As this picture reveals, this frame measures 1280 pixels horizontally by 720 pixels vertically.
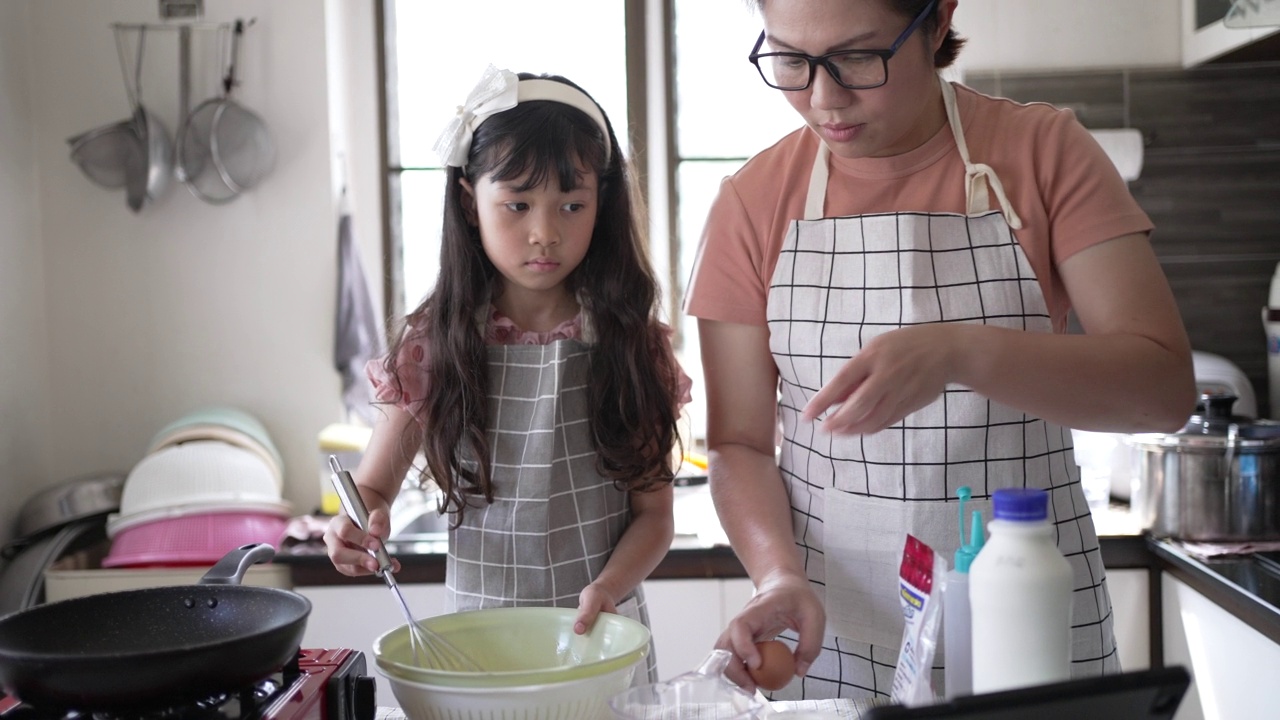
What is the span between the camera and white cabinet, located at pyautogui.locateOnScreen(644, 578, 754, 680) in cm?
207

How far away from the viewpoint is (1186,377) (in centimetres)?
104

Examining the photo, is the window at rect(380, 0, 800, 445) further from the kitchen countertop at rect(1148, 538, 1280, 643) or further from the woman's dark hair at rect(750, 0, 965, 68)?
the woman's dark hair at rect(750, 0, 965, 68)

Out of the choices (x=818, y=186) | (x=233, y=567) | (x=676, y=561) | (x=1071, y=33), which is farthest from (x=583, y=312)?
(x=1071, y=33)

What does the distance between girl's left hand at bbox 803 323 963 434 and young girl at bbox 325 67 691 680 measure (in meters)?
0.51

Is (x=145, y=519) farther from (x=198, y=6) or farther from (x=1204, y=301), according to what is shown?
(x=1204, y=301)

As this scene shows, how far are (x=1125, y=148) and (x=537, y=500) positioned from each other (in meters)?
1.73

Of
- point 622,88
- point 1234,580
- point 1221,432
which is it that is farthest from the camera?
point 622,88

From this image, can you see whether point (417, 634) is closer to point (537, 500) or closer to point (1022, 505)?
point (537, 500)

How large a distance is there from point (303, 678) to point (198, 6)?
1.97 meters

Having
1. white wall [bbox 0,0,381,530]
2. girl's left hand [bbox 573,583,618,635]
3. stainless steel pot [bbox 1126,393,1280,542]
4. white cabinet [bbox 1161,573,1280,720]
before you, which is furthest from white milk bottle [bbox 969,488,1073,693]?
white wall [bbox 0,0,381,530]

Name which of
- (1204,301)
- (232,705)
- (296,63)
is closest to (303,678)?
(232,705)

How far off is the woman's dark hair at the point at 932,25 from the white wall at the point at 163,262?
1636 millimetres

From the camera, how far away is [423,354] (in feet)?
4.57

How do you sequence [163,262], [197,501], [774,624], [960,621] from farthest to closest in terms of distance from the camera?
[163,262] < [197,501] < [774,624] < [960,621]
